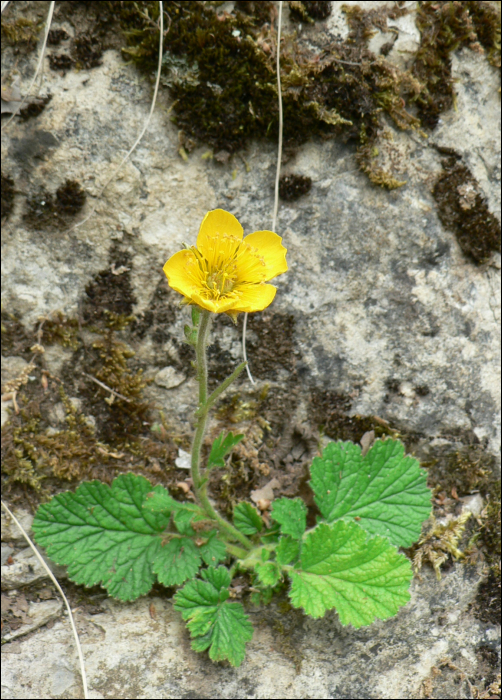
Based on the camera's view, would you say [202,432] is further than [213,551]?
No

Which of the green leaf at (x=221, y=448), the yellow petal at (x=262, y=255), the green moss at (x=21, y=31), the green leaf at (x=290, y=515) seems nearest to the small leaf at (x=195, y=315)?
the yellow petal at (x=262, y=255)

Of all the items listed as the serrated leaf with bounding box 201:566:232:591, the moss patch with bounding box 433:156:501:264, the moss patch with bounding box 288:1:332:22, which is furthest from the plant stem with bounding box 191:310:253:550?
the moss patch with bounding box 288:1:332:22

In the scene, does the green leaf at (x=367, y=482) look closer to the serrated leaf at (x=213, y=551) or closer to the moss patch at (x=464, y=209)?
the serrated leaf at (x=213, y=551)

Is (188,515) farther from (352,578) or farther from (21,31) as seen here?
(21,31)

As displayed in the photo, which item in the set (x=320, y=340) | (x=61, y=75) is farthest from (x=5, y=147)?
(x=320, y=340)

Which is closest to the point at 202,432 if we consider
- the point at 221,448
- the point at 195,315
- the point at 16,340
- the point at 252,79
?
the point at 221,448

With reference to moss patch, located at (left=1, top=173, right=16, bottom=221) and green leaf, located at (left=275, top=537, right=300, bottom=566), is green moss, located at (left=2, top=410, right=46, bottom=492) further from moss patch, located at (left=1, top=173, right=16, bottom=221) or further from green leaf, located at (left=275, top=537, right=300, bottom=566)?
green leaf, located at (left=275, top=537, right=300, bottom=566)

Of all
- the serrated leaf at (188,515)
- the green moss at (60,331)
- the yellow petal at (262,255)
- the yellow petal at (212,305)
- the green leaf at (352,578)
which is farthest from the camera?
the green moss at (60,331)
